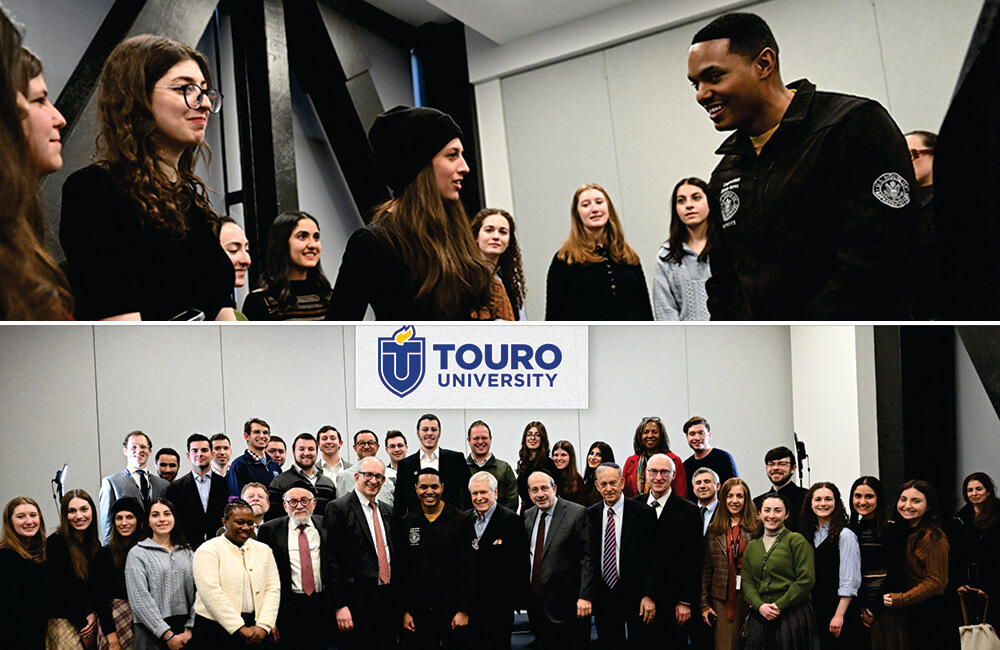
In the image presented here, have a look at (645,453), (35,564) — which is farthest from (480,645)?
(35,564)

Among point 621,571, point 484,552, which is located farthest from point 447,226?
point 621,571

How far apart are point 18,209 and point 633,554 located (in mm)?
2630

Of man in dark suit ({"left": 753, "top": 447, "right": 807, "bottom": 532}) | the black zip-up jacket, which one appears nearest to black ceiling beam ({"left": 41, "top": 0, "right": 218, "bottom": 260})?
the black zip-up jacket

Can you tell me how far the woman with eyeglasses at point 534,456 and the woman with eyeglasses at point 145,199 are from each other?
51.8 inches

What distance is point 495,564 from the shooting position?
12.5 ft

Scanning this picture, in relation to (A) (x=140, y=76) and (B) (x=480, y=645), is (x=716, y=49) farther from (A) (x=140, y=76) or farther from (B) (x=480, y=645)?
(B) (x=480, y=645)

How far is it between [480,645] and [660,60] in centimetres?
233

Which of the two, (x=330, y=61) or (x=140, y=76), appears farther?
(x=330, y=61)

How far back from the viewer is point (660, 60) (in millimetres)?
3727

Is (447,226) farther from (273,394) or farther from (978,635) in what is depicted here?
(978,635)

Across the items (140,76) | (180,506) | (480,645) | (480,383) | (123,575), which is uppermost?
(140,76)

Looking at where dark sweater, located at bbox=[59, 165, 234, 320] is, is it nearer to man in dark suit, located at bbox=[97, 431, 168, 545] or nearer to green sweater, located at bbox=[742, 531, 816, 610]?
man in dark suit, located at bbox=[97, 431, 168, 545]

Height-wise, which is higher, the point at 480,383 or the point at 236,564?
the point at 480,383

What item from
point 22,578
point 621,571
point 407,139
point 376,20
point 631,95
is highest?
point 376,20
